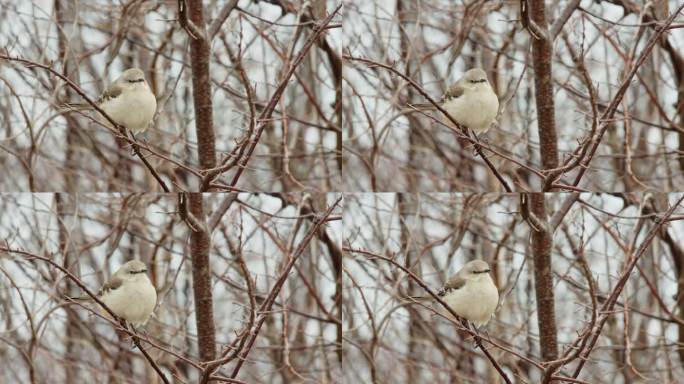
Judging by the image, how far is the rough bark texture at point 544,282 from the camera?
326cm

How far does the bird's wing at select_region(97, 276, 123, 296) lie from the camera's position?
10.6ft

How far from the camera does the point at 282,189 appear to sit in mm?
3367

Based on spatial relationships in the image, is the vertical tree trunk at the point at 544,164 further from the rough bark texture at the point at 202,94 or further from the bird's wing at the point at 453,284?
the rough bark texture at the point at 202,94

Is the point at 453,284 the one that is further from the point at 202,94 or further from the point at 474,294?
the point at 202,94

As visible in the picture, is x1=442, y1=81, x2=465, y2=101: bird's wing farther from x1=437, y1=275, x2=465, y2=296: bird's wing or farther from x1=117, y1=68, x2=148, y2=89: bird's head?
x1=117, y1=68, x2=148, y2=89: bird's head

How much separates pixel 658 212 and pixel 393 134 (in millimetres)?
790

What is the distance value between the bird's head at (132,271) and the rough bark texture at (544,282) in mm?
1111

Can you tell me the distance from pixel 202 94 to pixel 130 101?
0.21 m

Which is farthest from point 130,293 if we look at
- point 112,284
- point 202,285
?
point 202,285

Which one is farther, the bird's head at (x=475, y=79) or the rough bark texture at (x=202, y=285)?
the rough bark texture at (x=202, y=285)

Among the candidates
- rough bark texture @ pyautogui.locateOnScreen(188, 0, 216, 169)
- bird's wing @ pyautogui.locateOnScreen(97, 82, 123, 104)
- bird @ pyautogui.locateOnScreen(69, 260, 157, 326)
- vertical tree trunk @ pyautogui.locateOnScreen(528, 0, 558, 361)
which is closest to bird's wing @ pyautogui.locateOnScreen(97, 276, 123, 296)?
bird @ pyautogui.locateOnScreen(69, 260, 157, 326)

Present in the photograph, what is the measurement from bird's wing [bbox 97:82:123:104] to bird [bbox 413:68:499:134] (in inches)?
35.9

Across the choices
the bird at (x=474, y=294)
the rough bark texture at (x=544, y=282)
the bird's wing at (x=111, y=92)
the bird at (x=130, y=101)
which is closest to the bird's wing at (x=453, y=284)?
the bird at (x=474, y=294)

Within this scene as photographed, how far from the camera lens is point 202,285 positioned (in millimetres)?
3334
